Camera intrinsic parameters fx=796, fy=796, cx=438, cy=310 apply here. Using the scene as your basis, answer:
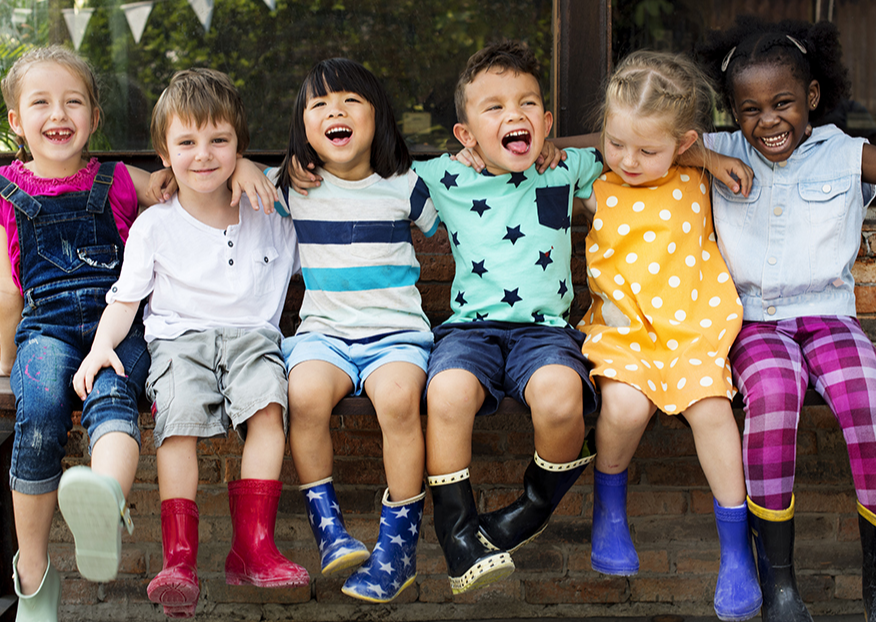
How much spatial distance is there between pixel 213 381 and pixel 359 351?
1.26ft

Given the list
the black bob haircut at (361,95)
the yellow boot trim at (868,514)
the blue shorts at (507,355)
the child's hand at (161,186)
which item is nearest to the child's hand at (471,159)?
the black bob haircut at (361,95)

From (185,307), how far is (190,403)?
37cm

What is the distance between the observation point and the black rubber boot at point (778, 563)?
193 cm

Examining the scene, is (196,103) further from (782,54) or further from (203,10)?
(782,54)

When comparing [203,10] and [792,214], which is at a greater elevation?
[203,10]

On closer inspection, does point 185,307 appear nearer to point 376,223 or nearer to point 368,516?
point 376,223

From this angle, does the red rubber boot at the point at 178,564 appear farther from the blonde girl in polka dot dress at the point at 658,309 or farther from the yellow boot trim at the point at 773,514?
the yellow boot trim at the point at 773,514

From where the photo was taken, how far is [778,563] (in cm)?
194

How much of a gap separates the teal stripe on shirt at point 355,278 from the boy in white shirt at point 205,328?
0.47 ft

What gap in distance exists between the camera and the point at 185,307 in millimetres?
2193

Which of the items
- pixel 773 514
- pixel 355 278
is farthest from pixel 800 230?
pixel 355 278

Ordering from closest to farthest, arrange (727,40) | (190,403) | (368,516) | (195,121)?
(190,403), (195,121), (727,40), (368,516)

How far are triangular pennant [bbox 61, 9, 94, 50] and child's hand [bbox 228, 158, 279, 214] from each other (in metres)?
1.24

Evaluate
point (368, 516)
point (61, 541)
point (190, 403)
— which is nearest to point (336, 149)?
point (190, 403)
